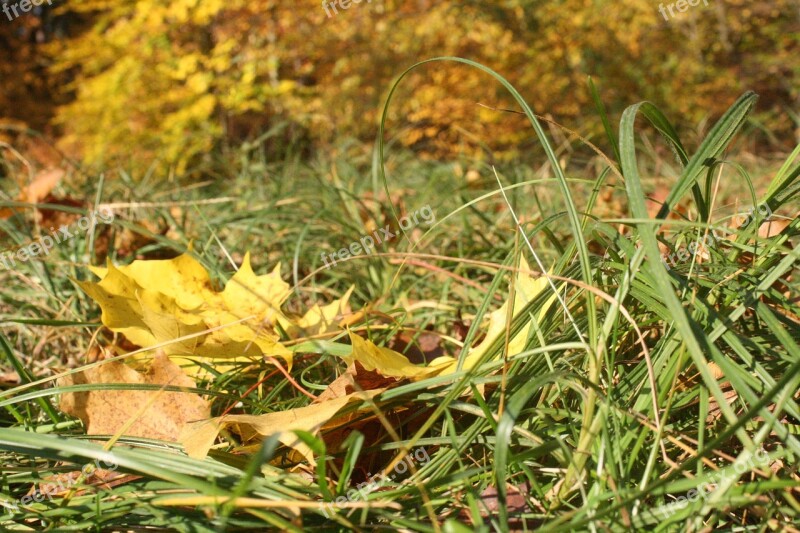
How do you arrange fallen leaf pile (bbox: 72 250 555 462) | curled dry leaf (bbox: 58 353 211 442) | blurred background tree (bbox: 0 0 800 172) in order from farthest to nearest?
1. blurred background tree (bbox: 0 0 800 172)
2. curled dry leaf (bbox: 58 353 211 442)
3. fallen leaf pile (bbox: 72 250 555 462)

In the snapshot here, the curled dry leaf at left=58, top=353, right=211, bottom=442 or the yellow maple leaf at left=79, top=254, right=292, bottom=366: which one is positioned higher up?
the yellow maple leaf at left=79, top=254, right=292, bottom=366

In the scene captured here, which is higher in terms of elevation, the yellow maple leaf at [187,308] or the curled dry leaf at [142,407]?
the yellow maple leaf at [187,308]

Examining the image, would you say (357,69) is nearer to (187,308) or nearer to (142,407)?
(187,308)

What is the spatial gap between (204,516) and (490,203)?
1717mm

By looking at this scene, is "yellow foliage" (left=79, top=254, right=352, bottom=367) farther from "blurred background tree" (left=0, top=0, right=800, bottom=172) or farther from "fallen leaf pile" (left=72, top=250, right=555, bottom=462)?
→ "blurred background tree" (left=0, top=0, right=800, bottom=172)

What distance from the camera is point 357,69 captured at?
541 centimetres

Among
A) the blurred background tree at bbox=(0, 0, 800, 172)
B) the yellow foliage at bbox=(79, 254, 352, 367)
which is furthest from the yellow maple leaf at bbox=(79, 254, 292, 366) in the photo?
the blurred background tree at bbox=(0, 0, 800, 172)

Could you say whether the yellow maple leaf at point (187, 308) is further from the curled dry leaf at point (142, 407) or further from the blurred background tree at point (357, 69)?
the blurred background tree at point (357, 69)

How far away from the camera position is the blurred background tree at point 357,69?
5051 millimetres

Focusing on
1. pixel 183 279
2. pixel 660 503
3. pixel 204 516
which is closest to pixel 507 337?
pixel 660 503

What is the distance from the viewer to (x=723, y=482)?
2.06ft

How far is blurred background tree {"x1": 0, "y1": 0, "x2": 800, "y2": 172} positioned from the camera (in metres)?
5.05

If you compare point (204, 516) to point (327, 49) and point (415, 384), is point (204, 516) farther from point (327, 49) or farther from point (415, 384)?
point (327, 49)

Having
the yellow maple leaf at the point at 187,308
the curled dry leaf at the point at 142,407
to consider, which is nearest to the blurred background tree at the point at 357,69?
the yellow maple leaf at the point at 187,308
